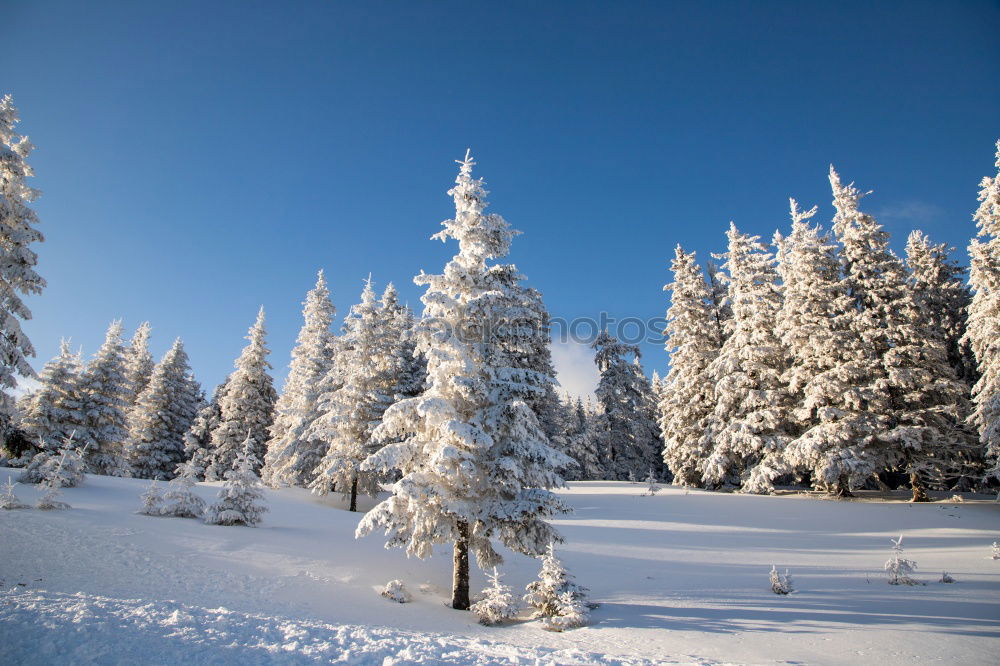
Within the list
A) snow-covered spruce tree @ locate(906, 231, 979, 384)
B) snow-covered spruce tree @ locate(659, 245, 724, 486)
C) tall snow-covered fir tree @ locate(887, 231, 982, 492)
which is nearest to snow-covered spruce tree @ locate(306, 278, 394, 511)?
snow-covered spruce tree @ locate(659, 245, 724, 486)

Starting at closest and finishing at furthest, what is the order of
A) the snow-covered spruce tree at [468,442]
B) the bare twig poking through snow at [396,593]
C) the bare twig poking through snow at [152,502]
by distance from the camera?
the snow-covered spruce tree at [468,442] < the bare twig poking through snow at [396,593] < the bare twig poking through snow at [152,502]

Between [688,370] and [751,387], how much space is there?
455 centimetres

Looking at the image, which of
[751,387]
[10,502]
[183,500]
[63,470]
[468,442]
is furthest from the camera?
[751,387]

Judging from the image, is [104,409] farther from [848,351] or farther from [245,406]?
[848,351]

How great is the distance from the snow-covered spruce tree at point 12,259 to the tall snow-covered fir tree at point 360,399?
44.7 ft

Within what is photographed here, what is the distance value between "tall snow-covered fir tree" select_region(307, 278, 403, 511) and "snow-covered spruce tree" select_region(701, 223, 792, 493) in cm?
1919

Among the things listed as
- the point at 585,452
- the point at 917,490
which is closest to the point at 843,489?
the point at 917,490

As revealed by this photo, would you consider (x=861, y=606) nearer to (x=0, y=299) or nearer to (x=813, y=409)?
(x=813, y=409)

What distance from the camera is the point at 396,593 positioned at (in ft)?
43.0

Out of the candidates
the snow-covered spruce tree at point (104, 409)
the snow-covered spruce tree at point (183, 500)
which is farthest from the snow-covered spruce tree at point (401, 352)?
the snow-covered spruce tree at point (104, 409)

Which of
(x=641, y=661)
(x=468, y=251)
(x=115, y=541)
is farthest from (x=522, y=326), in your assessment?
(x=115, y=541)

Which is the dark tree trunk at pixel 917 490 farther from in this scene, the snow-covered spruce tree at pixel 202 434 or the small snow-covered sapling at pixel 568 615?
the snow-covered spruce tree at pixel 202 434

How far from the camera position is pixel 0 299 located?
14.1 m

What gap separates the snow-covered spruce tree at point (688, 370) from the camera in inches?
1220
